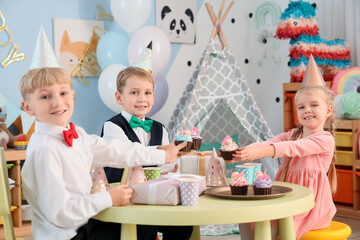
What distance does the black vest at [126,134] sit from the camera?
2.34 metres

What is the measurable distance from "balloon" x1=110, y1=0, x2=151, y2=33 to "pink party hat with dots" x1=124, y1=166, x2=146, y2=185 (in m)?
2.25

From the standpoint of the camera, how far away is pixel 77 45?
427cm

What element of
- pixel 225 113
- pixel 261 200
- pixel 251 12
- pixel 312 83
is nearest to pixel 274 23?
pixel 251 12

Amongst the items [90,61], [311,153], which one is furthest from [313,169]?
[90,61]

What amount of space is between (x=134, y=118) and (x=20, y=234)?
5.50ft

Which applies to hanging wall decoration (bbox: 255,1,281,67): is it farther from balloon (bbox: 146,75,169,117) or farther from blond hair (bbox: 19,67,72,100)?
blond hair (bbox: 19,67,72,100)

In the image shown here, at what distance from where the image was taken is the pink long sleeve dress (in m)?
2.02

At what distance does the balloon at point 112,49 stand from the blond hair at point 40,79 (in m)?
2.33

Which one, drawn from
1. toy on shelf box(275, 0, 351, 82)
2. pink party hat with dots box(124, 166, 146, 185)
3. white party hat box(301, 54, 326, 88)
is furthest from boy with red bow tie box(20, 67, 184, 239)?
toy on shelf box(275, 0, 351, 82)

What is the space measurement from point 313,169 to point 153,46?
2.00 meters

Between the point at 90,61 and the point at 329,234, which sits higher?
the point at 90,61

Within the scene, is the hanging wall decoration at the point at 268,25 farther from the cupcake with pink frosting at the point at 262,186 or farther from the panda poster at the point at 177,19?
the cupcake with pink frosting at the point at 262,186

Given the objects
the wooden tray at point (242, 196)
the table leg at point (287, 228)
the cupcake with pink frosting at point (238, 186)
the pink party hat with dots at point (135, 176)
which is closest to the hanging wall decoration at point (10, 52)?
the pink party hat with dots at point (135, 176)

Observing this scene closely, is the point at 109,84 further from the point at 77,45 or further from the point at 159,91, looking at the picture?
the point at 77,45
